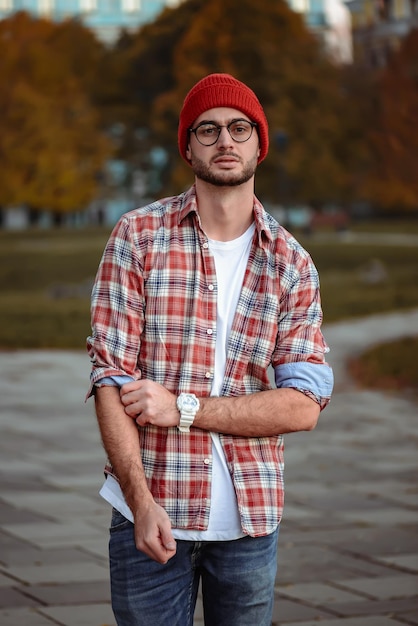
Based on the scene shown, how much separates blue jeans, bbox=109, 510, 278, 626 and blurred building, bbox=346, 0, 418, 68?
1978cm

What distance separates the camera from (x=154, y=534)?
2.96 m

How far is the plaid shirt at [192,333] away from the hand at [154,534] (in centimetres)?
9

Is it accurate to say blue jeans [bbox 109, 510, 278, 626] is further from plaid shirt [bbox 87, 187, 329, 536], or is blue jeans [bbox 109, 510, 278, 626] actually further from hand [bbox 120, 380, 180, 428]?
hand [bbox 120, 380, 180, 428]

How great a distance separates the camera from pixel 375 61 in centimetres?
2888

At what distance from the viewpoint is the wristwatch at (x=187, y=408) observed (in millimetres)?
3055

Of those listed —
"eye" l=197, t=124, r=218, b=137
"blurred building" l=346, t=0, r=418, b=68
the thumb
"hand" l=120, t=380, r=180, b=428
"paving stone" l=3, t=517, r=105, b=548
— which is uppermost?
"blurred building" l=346, t=0, r=418, b=68

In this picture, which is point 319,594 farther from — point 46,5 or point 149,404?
point 46,5

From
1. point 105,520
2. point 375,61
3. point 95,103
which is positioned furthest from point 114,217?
point 105,520

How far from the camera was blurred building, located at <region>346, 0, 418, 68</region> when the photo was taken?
24.0 meters

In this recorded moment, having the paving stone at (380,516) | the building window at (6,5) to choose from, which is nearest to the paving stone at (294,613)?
the paving stone at (380,516)

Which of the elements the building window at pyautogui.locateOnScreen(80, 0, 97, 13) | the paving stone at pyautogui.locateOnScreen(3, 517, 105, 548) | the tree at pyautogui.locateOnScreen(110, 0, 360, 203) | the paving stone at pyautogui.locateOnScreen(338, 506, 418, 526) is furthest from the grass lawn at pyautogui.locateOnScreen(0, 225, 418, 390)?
the building window at pyautogui.locateOnScreen(80, 0, 97, 13)

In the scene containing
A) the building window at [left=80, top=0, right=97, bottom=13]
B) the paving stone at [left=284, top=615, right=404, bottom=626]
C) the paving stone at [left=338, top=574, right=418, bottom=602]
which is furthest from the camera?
the building window at [left=80, top=0, right=97, bottom=13]

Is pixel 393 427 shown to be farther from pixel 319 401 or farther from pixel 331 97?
pixel 331 97

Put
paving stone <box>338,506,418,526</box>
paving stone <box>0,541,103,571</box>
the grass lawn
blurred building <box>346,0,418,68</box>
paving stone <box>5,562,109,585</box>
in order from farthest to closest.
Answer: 1. blurred building <box>346,0,418,68</box>
2. the grass lawn
3. paving stone <box>338,506,418,526</box>
4. paving stone <box>0,541,103,571</box>
5. paving stone <box>5,562,109,585</box>
